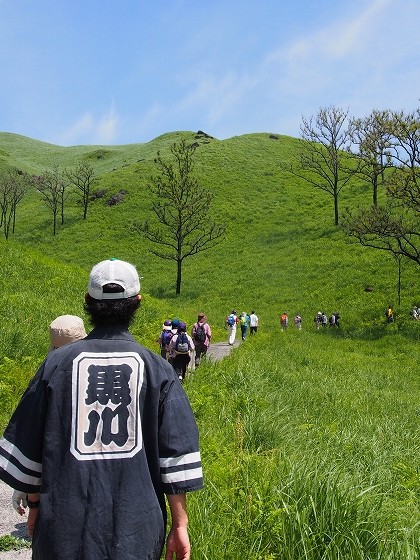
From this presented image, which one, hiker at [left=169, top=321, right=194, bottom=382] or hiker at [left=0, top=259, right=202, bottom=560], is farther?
hiker at [left=169, top=321, right=194, bottom=382]

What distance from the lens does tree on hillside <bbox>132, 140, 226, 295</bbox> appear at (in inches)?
1527

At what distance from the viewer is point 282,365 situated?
14.1m

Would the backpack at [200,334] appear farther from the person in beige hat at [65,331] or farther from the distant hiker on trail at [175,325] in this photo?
the person in beige hat at [65,331]

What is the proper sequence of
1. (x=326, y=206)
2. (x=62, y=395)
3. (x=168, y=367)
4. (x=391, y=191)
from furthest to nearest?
(x=326, y=206), (x=391, y=191), (x=168, y=367), (x=62, y=395)

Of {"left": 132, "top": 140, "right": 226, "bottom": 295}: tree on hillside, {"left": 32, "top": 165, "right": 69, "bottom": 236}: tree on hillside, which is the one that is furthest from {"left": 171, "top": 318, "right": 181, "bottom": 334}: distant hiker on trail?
{"left": 32, "top": 165, "right": 69, "bottom": 236}: tree on hillside

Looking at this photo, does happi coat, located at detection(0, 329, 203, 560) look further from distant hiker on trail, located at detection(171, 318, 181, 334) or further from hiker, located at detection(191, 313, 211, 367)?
hiker, located at detection(191, 313, 211, 367)

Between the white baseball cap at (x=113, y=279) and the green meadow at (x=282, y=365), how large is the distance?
6.55 ft

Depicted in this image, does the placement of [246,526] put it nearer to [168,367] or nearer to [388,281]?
[168,367]

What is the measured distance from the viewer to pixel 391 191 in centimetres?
2616

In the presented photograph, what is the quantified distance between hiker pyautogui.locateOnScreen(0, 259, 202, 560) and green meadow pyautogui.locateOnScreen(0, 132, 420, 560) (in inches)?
51.1

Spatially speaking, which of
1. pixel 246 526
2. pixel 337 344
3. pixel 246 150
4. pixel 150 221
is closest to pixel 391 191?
pixel 337 344

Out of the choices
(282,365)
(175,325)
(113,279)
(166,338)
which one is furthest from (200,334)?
(113,279)

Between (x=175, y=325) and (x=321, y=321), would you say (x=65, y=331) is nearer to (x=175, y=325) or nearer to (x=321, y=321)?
(x=175, y=325)

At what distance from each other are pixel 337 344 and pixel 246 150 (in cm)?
5890
